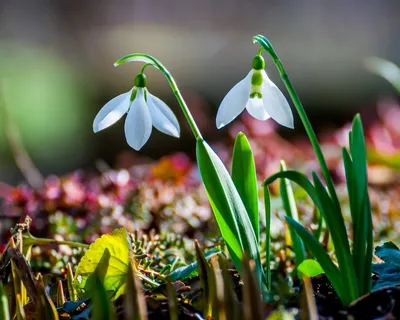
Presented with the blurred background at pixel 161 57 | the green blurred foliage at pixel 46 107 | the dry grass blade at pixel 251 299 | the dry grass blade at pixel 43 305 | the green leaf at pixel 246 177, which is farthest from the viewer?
the green blurred foliage at pixel 46 107

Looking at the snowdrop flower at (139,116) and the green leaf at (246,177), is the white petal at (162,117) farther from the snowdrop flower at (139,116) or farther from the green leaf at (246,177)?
the green leaf at (246,177)

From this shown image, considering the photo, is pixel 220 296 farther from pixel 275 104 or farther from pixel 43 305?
pixel 275 104

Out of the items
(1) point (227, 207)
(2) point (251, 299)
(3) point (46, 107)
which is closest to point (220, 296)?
(2) point (251, 299)

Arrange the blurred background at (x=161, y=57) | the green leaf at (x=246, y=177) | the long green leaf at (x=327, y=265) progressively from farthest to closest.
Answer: the blurred background at (x=161, y=57) → the green leaf at (x=246, y=177) → the long green leaf at (x=327, y=265)

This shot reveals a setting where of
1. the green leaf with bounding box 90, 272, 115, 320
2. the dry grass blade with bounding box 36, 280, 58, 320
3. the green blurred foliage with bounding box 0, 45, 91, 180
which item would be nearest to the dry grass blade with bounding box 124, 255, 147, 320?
the green leaf with bounding box 90, 272, 115, 320

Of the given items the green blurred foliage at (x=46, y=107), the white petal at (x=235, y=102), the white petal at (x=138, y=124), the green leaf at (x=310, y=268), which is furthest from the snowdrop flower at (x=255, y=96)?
the green blurred foliage at (x=46, y=107)

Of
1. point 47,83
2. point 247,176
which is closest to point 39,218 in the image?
point 247,176
